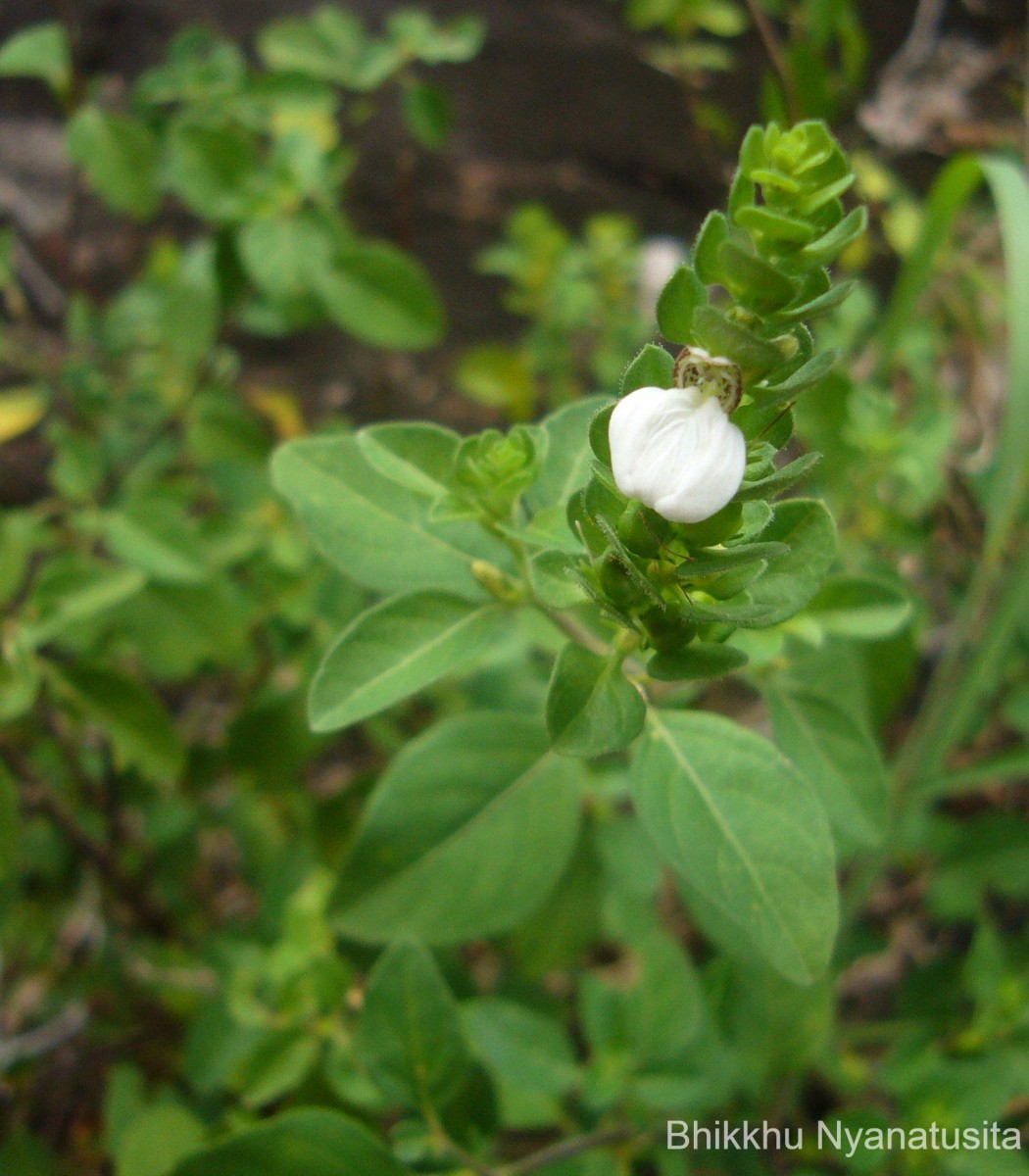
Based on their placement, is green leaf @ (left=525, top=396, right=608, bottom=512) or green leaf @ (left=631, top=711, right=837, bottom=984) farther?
green leaf @ (left=525, top=396, right=608, bottom=512)

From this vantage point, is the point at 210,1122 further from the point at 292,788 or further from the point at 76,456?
the point at 76,456

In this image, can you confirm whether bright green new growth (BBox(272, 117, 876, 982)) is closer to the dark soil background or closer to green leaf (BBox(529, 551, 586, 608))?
green leaf (BBox(529, 551, 586, 608))

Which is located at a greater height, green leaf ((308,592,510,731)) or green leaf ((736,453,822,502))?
green leaf ((736,453,822,502))

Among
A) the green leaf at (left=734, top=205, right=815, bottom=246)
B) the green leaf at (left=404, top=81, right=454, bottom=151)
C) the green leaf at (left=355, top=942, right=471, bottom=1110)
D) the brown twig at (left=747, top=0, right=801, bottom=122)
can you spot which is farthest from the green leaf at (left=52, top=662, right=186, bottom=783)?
the brown twig at (left=747, top=0, right=801, bottom=122)

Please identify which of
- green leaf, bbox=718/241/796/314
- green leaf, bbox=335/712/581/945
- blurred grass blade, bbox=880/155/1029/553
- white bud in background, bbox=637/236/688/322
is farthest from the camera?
white bud in background, bbox=637/236/688/322

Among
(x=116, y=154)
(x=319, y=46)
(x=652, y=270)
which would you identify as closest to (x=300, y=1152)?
(x=116, y=154)

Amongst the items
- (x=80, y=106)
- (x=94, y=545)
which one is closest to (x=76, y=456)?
(x=94, y=545)

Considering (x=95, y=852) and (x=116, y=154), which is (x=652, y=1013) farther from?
(x=116, y=154)
